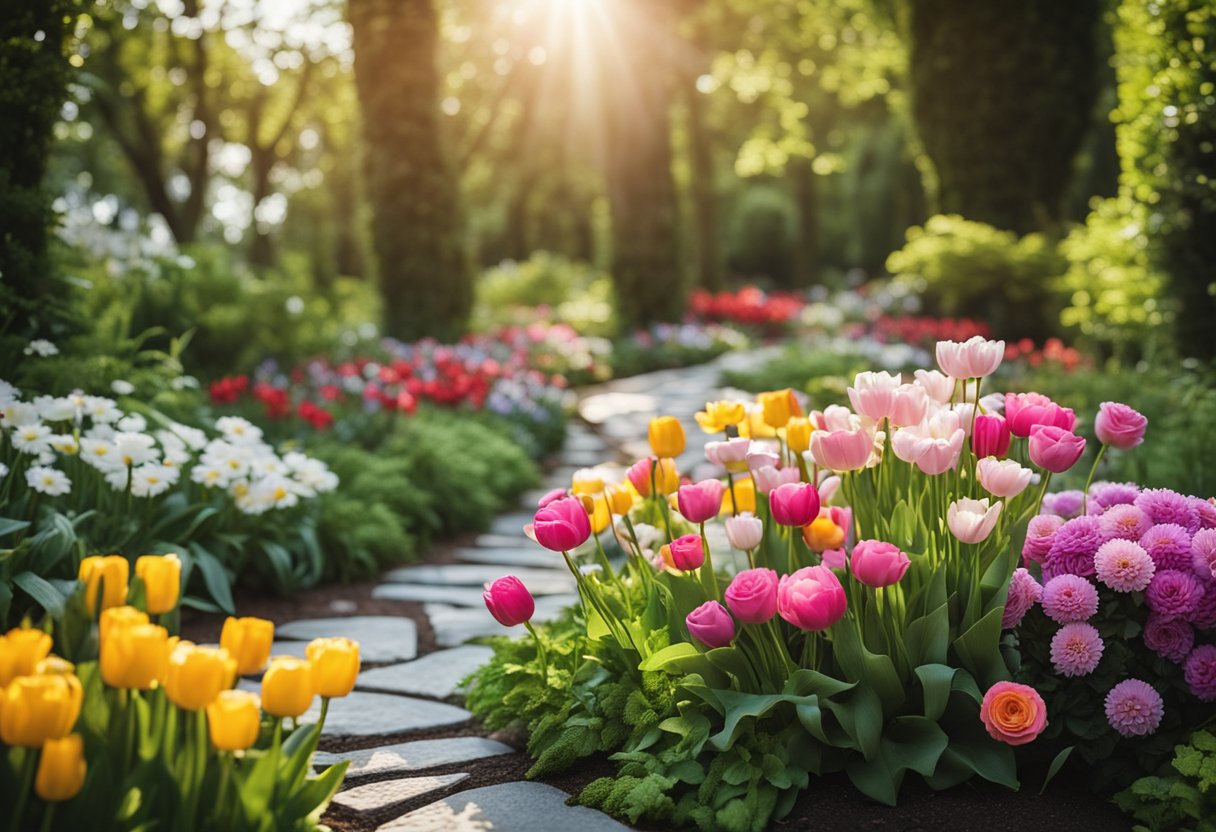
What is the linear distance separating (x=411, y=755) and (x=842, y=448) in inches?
52.1

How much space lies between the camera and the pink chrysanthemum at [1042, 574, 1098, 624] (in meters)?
2.05

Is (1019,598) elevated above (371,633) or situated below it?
above

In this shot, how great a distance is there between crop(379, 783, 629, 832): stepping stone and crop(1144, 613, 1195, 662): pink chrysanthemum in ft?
3.79

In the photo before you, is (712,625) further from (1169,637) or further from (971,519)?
(1169,637)

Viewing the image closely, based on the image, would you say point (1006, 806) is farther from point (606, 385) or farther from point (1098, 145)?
point (1098, 145)

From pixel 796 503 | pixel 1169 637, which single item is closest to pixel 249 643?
pixel 796 503

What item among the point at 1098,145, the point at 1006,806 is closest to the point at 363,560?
the point at 1006,806

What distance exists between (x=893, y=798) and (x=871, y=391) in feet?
2.72

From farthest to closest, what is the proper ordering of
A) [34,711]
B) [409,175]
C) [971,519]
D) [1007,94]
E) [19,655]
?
[1007,94] < [409,175] < [971,519] < [19,655] < [34,711]

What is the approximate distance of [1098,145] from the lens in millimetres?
15336

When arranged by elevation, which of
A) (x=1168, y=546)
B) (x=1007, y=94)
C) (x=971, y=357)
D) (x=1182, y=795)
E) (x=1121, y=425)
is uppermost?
(x=1007, y=94)

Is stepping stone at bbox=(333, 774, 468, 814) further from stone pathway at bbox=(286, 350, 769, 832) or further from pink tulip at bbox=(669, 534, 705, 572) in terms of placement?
pink tulip at bbox=(669, 534, 705, 572)

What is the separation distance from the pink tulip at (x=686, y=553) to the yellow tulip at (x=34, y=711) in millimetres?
1207

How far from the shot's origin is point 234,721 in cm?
145
